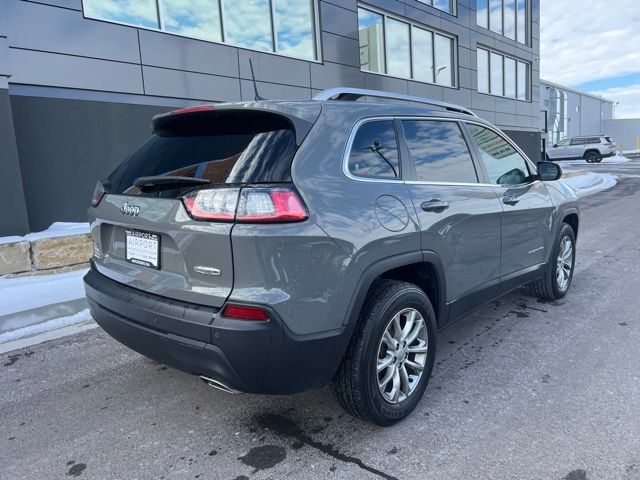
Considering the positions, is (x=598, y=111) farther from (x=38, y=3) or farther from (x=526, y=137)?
(x=38, y=3)

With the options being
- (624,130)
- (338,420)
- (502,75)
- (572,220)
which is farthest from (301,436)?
(624,130)

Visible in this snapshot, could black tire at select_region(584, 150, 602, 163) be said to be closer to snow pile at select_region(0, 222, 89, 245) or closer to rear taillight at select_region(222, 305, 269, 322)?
snow pile at select_region(0, 222, 89, 245)

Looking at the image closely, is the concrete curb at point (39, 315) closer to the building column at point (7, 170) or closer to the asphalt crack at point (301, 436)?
the building column at point (7, 170)

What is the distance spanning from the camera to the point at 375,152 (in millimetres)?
2838

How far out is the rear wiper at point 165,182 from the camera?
2.40m

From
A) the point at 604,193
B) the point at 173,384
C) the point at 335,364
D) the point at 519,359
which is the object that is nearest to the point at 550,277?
the point at 519,359

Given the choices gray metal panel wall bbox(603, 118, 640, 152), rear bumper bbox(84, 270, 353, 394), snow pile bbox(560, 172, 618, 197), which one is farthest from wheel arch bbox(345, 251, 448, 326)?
gray metal panel wall bbox(603, 118, 640, 152)

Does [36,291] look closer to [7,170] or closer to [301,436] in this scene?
[7,170]

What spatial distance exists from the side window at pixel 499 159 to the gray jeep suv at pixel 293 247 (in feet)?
1.66

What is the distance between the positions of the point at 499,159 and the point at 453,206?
3.54ft

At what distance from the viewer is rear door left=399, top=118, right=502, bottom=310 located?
3.02 metres

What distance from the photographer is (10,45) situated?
7.09 m

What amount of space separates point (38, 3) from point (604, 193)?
1624 cm

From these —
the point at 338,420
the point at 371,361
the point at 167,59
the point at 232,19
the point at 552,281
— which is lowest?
the point at 338,420
